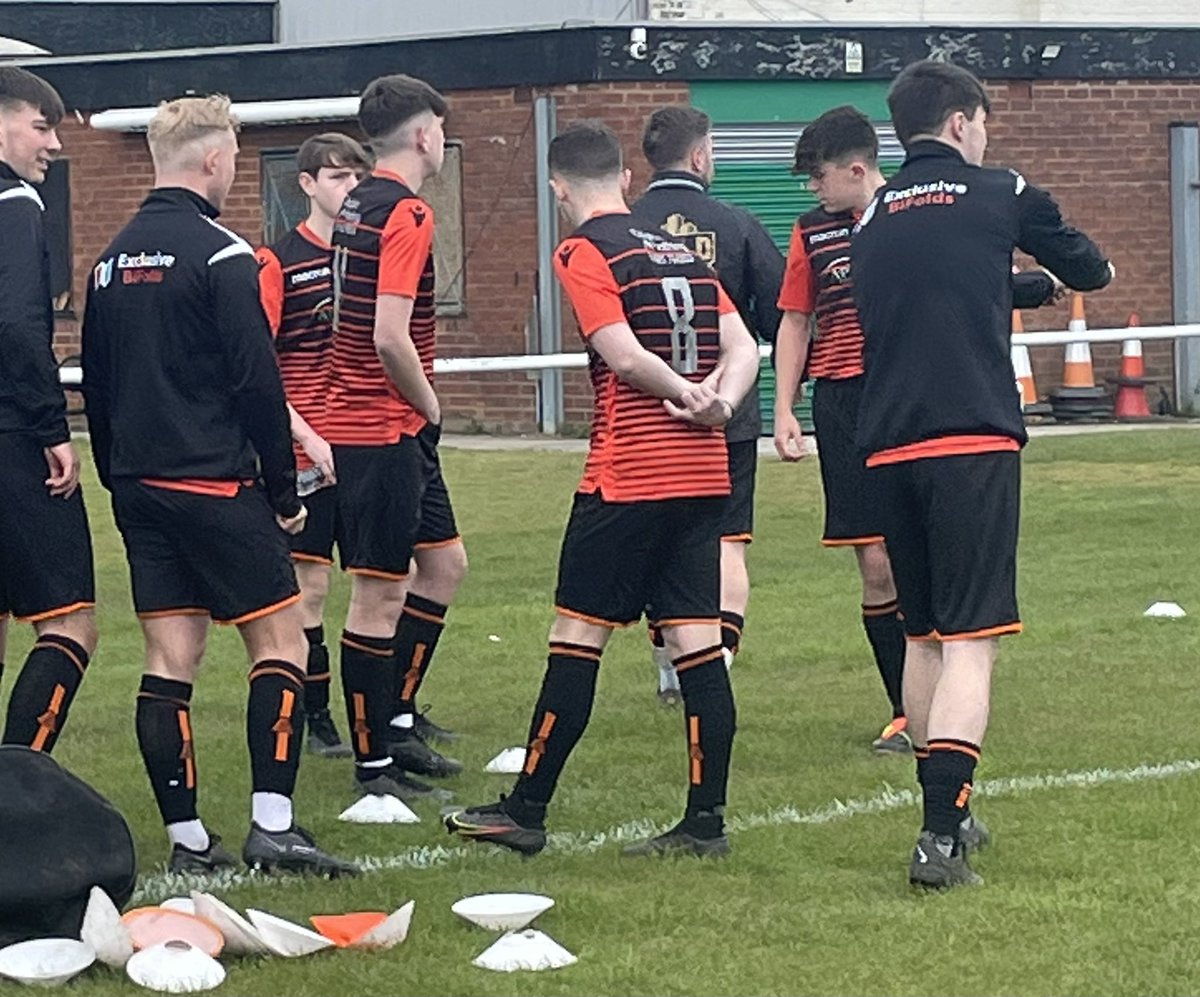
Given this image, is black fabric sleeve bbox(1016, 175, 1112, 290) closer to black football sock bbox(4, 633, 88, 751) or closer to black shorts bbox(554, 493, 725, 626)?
black shorts bbox(554, 493, 725, 626)

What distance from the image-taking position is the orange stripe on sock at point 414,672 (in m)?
9.15

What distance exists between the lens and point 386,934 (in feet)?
20.6

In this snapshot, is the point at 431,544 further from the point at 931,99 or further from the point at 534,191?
the point at 534,191

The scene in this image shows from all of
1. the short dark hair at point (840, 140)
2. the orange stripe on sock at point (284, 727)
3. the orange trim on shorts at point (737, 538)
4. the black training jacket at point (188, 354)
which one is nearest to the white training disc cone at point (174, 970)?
the orange stripe on sock at point (284, 727)

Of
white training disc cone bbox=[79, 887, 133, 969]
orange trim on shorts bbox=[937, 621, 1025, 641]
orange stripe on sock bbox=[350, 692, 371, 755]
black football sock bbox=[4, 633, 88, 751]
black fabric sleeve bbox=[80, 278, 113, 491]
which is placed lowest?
white training disc cone bbox=[79, 887, 133, 969]

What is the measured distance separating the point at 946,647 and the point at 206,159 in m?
2.52

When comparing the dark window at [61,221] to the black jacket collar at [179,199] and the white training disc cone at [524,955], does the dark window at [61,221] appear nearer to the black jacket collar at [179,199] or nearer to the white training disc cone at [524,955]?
the black jacket collar at [179,199]

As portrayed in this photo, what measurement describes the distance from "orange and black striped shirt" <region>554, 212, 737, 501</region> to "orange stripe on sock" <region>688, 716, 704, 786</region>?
2.18 ft

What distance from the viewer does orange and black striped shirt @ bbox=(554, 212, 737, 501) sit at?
7207 millimetres

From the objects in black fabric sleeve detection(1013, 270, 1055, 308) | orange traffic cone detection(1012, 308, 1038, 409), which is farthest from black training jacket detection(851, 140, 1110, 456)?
orange traffic cone detection(1012, 308, 1038, 409)

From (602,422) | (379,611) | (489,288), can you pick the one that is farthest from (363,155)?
(489,288)

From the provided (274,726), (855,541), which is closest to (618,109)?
(855,541)

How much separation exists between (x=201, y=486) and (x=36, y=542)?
553 mm

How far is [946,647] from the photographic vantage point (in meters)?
7.03
